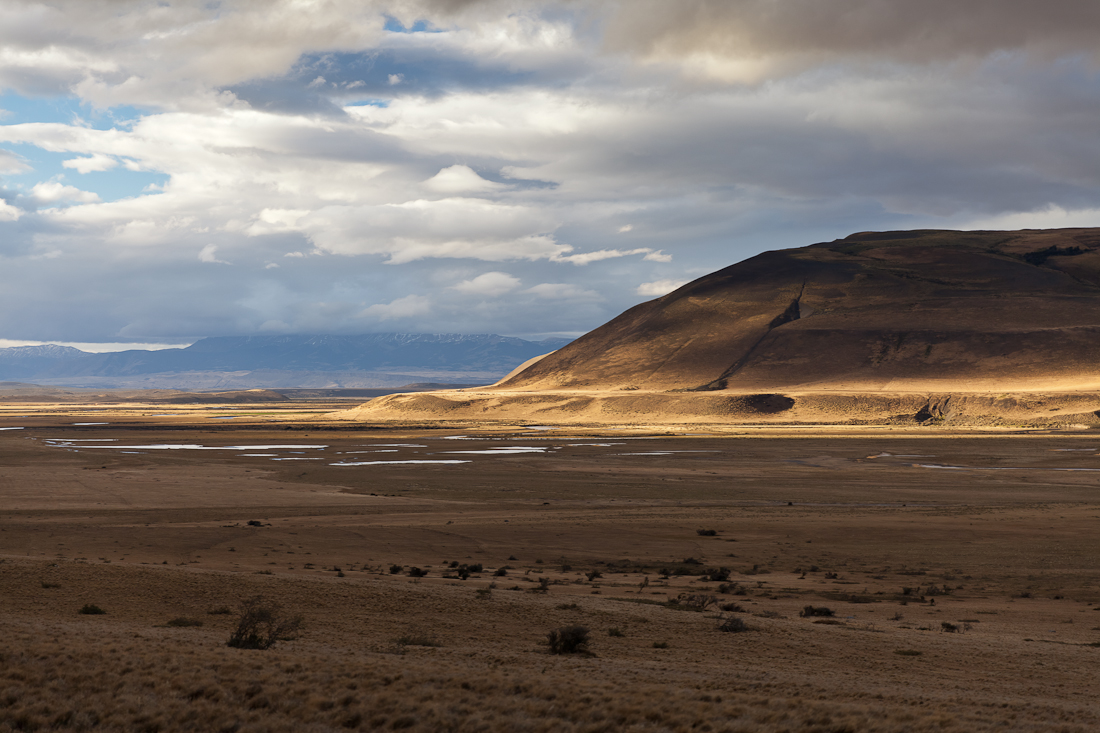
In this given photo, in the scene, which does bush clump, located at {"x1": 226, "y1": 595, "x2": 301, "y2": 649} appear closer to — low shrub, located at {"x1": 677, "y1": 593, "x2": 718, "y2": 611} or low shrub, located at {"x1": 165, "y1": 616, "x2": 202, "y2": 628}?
low shrub, located at {"x1": 165, "y1": 616, "x2": 202, "y2": 628}

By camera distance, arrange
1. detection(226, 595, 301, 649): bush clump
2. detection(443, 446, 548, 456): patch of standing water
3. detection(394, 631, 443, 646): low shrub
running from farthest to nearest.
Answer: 1. detection(443, 446, 548, 456): patch of standing water
2. detection(394, 631, 443, 646): low shrub
3. detection(226, 595, 301, 649): bush clump

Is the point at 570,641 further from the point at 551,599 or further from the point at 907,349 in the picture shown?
the point at 907,349

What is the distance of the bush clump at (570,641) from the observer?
1534 cm

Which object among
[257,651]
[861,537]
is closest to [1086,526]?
[861,537]

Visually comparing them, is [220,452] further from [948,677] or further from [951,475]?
[948,677]

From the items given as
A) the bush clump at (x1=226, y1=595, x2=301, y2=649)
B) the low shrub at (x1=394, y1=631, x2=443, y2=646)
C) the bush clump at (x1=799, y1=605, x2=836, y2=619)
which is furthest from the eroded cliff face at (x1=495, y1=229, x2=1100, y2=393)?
the bush clump at (x1=226, y1=595, x2=301, y2=649)

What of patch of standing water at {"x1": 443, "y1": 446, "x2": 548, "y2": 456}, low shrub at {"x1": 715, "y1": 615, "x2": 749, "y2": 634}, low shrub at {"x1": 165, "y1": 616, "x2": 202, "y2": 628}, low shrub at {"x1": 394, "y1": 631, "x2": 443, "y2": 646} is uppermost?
low shrub at {"x1": 165, "y1": 616, "x2": 202, "y2": 628}

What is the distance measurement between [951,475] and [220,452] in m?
62.3

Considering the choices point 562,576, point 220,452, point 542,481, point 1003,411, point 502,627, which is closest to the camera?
point 502,627

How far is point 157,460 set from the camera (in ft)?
226

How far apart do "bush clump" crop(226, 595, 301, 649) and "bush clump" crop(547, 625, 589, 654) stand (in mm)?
5005

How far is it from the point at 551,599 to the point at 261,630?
717 cm

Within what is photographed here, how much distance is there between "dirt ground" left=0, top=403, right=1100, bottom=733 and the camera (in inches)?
443

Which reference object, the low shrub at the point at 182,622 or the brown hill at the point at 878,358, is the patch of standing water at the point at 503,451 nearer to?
the brown hill at the point at 878,358
